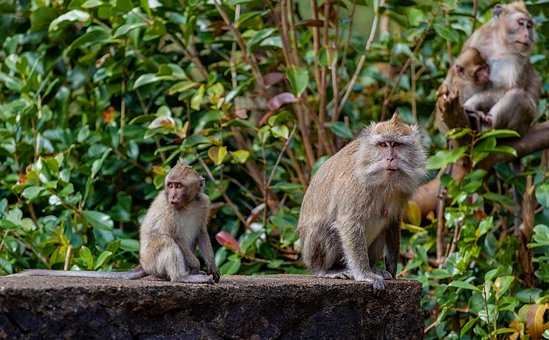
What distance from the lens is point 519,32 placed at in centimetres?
767

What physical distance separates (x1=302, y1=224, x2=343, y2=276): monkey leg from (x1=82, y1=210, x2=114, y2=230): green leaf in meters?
1.59

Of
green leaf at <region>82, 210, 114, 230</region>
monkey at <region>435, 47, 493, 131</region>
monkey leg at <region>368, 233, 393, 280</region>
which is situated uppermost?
monkey at <region>435, 47, 493, 131</region>

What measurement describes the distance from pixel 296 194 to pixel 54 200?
1.81 meters

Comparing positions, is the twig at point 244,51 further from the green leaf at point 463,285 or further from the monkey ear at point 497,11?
the green leaf at point 463,285

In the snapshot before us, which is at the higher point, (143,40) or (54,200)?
(143,40)

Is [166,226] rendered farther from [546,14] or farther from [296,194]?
[546,14]

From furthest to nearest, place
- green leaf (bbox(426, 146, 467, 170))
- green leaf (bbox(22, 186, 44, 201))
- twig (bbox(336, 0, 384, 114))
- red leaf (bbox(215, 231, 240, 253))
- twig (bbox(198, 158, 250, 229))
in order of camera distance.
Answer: twig (bbox(336, 0, 384, 114)) → twig (bbox(198, 158, 250, 229)) → red leaf (bbox(215, 231, 240, 253)) → green leaf (bbox(426, 146, 467, 170)) → green leaf (bbox(22, 186, 44, 201))

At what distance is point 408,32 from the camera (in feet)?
25.8

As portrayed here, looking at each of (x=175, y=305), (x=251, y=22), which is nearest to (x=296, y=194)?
(x=251, y=22)

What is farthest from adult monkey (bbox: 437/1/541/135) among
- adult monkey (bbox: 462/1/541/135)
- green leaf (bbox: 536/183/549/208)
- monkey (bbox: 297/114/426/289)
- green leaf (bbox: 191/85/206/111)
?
monkey (bbox: 297/114/426/289)

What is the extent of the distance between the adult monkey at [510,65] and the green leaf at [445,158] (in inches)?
32.5

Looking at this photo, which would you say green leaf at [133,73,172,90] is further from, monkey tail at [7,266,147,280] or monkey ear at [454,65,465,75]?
monkey tail at [7,266,147,280]

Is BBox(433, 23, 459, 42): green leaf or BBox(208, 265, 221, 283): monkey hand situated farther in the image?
BBox(433, 23, 459, 42): green leaf

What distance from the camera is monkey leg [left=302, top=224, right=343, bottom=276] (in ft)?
17.6
